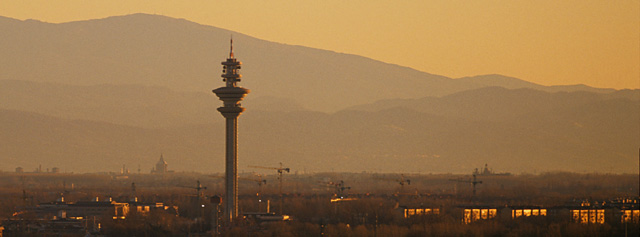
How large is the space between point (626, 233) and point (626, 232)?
Answer: 0.18m

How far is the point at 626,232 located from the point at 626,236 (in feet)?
5.24

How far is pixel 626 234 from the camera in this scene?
198 m

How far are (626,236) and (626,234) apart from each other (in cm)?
46

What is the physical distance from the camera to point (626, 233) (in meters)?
199

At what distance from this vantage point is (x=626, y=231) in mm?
198750

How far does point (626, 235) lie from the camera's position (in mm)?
198125

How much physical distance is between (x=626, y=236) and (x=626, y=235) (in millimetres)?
898

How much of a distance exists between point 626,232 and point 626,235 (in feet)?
2.43

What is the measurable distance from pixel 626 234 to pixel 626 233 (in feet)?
3.36

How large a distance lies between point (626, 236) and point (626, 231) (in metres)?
1.64
